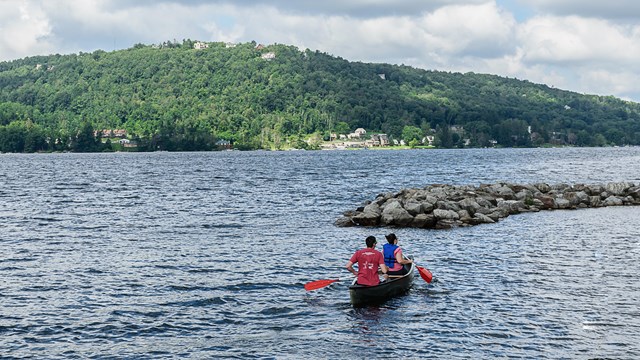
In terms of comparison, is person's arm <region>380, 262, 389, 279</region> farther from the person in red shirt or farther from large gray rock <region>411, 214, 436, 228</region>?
large gray rock <region>411, 214, 436, 228</region>

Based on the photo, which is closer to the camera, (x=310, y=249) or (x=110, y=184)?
(x=310, y=249)

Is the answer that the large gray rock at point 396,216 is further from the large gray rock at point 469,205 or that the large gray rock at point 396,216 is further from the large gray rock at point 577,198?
the large gray rock at point 577,198

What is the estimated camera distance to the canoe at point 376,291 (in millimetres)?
23984

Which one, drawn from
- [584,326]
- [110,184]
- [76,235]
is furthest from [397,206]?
[110,184]

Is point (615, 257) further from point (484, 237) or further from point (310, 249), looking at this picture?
point (310, 249)

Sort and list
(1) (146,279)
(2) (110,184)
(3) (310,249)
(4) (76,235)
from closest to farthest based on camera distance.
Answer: (1) (146,279) < (3) (310,249) < (4) (76,235) < (2) (110,184)

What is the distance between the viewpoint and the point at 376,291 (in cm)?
2427

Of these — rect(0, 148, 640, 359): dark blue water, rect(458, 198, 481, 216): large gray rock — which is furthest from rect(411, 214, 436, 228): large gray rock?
rect(458, 198, 481, 216): large gray rock

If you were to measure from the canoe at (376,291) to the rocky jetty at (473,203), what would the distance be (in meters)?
18.0

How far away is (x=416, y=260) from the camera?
32.2 meters

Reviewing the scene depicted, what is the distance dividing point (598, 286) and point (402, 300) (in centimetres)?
737

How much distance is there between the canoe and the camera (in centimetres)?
2398

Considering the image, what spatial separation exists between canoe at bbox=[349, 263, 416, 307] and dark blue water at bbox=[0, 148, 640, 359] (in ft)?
1.29

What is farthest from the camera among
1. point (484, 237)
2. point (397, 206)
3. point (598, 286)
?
point (397, 206)
